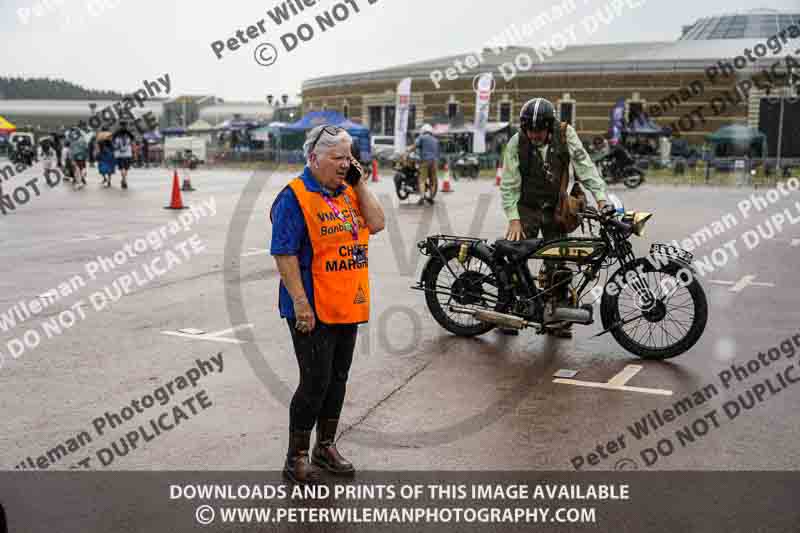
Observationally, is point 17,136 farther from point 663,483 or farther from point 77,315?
point 663,483

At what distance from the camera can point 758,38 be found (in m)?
67.2

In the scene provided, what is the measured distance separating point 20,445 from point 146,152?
4654cm

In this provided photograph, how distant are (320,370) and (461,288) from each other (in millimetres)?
3157

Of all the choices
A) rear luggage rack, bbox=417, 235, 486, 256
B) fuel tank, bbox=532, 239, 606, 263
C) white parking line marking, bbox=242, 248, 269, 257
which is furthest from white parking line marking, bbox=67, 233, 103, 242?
fuel tank, bbox=532, 239, 606, 263

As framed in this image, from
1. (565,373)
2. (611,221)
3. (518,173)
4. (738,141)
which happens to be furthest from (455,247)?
(738,141)

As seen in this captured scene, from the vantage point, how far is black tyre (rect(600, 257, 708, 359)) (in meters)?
6.45

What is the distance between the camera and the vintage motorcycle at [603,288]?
6535 millimetres

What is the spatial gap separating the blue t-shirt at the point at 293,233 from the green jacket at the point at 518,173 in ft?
Answer: 10.5

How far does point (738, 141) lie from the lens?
45844 millimetres

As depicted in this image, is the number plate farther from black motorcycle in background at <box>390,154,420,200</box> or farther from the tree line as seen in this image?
the tree line

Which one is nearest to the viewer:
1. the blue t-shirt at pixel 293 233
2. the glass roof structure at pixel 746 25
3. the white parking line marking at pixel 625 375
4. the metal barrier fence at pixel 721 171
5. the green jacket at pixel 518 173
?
Result: the blue t-shirt at pixel 293 233

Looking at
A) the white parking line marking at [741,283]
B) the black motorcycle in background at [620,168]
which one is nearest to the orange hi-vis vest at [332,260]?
the white parking line marking at [741,283]

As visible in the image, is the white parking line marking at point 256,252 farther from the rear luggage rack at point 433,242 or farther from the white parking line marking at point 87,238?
the rear luggage rack at point 433,242

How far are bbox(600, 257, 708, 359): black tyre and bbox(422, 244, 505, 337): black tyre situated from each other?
92 centimetres
